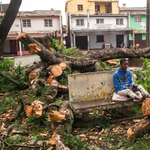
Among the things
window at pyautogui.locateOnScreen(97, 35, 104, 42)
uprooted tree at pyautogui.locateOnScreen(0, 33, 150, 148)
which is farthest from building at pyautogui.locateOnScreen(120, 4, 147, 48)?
uprooted tree at pyautogui.locateOnScreen(0, 33, 150, 148)

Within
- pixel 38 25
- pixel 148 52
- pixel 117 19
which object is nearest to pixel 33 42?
pixel 148 52

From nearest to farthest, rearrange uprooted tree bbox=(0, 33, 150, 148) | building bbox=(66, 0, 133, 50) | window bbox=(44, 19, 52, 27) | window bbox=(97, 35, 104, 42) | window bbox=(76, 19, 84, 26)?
uprooted tree bbox=(0, 33, 150, 148), window bbox=(44, 19, 52, 27), building bbox=(66, 0, 133, 50), window bbox=(76, 19, 84, 26), window bbox=(97, 35, 104, 42)

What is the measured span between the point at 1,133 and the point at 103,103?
7.24 feet

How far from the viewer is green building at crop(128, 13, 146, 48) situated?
28.3m

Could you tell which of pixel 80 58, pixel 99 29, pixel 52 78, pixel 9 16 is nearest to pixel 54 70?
pixel 52 78

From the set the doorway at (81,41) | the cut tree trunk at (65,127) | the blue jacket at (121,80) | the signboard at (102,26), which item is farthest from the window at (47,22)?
the cut tree trunk at (65,127)

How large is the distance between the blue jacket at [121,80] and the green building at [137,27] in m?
25.7

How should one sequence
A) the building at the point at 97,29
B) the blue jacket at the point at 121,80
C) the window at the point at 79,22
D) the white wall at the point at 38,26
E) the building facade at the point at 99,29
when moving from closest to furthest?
1. the blue jacket at the point at 121,80
2. the white wall at the point at 38,26
3. the building at the point at 97,29
4. the building facade at the point at 99,29
5. the window at the point at 79,22

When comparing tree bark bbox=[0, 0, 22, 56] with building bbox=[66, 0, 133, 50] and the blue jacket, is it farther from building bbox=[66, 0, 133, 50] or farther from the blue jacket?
building bbox=[66, 0, 133, 50]

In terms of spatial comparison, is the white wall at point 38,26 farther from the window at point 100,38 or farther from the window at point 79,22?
the window at point 100,38

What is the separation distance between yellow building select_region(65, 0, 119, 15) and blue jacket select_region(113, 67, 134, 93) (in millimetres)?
29906

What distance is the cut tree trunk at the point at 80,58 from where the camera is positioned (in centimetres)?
599

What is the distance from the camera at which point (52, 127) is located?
3.52 metres

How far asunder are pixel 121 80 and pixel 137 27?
27839 mm
